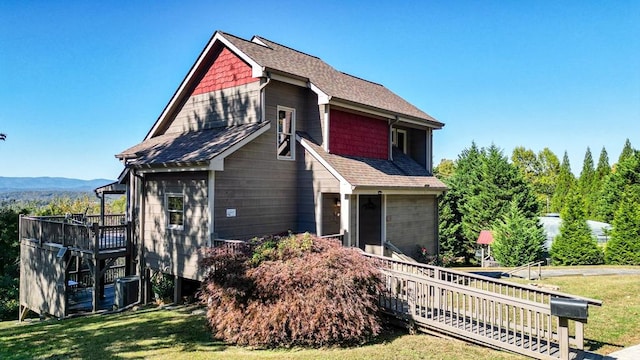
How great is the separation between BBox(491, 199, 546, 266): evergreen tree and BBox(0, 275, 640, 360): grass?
1419cm

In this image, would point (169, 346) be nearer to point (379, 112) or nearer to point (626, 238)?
point (379, 112)

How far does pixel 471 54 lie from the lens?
70.9 ft

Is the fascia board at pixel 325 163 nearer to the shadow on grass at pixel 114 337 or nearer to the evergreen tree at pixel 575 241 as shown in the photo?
the shadow on grass at pixel 114 337

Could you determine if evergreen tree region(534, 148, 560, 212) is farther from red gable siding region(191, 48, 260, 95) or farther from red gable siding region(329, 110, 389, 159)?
red gable siding region(191, 48, 260, 95)

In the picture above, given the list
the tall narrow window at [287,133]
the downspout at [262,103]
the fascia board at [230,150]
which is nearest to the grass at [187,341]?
the fascia board at [230,150]

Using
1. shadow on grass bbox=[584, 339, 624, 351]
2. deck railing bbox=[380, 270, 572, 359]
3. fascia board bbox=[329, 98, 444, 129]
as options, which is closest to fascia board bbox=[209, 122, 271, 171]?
fascia board bbox=[329, 98, 444, 129]

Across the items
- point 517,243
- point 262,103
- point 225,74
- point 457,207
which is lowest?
point 517,243

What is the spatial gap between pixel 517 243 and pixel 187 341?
2317cm

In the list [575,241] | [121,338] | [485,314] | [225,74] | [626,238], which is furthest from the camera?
[575,241]

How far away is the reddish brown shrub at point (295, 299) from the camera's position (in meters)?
6.95

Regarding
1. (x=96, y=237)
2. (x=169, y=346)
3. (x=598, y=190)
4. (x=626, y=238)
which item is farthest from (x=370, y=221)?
(x=598, y=190)

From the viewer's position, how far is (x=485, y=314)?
7.13m

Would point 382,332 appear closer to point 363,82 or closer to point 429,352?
point 429,352

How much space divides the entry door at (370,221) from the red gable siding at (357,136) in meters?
1.83
